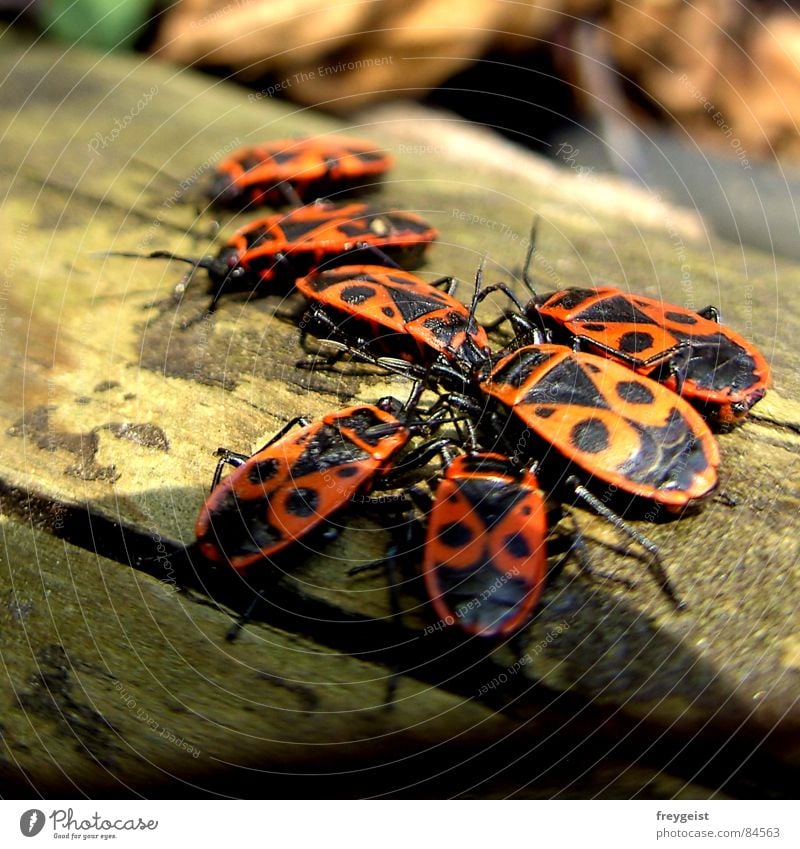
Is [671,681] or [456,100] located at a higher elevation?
[456,100]

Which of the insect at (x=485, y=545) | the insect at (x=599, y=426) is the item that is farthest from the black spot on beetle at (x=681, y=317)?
the insect at (x=485, y=545)

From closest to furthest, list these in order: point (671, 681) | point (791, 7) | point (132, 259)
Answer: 1. point (671, 681)
2. point (132, 259)
3. point (791, 7)

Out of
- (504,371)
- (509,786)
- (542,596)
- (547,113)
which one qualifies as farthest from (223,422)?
(547,113)

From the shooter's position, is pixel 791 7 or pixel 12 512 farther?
pixel 791 7

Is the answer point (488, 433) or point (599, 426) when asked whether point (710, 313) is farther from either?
point (488, 433)

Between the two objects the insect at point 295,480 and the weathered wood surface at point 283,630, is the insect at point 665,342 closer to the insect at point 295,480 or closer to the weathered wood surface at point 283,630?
the weathered wood surface at point 283,630

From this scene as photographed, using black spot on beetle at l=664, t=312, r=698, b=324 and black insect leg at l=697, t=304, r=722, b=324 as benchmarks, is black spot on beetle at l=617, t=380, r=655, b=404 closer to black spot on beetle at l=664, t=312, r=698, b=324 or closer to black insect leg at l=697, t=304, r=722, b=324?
black spot on beetle at l=664, t=312, r=698, b=324

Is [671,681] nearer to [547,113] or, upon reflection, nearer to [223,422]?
[223,422]
